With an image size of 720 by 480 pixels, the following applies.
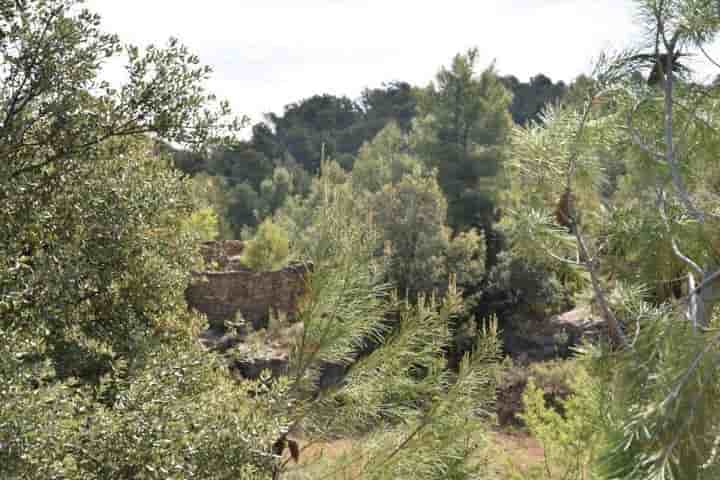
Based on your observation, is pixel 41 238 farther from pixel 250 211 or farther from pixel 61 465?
pixel 250 211

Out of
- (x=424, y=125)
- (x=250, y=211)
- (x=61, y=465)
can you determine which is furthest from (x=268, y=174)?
(x=61, y=465)

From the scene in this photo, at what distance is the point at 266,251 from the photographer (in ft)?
50.3

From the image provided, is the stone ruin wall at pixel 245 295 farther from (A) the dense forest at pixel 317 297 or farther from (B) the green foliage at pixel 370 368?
(B) the green foliage at pixel 370 368

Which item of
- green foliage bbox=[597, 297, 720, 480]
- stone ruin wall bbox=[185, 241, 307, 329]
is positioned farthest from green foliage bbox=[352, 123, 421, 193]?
green foliage bbox=[597, 297, 720, 480]

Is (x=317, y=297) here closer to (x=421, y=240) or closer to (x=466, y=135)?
(x=421, y=240)

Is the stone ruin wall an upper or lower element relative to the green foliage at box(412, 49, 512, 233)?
lower

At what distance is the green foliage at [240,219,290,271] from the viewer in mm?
15297

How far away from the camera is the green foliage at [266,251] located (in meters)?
15.3

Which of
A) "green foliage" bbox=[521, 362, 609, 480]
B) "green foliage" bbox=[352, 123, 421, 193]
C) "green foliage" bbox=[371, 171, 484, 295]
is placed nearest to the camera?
"green foliage" bbox=[521, 362, 609, 480]

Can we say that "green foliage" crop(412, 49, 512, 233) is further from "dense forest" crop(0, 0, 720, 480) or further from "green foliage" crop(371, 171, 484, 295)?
"dense forest" crop(0, 0, 720, 480)

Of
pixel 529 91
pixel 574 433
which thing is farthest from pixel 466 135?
→ pixel 529 91

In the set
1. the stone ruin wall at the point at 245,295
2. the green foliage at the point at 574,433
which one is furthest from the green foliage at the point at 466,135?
the green foliage at the point at 574,433

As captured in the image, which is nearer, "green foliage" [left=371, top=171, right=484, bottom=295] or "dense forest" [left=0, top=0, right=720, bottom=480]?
"dense forest" [left=0, top=0, right=720, bottom=480]

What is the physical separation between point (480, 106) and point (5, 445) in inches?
735
